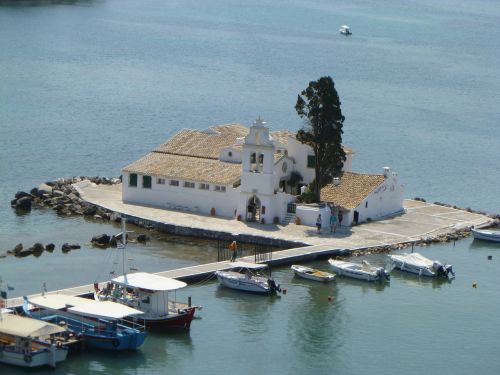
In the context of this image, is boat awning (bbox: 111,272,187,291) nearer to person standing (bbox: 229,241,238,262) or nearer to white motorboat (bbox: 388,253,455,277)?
person standing (bbox: 229,241,238,262)

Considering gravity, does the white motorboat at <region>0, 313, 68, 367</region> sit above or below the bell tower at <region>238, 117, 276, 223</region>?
below

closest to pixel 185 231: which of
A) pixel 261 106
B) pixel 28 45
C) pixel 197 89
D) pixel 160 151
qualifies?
pixel 160 151

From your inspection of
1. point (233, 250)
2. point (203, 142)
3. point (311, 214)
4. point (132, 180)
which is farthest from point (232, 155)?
point (233, 250)

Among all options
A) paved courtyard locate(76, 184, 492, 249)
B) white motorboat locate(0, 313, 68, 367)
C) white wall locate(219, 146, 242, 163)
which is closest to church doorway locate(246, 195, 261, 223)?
paved courtyard locate(76, 184, 492, 249)

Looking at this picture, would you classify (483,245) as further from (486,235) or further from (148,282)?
(148,282)

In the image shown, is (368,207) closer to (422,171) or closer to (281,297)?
(281,297)

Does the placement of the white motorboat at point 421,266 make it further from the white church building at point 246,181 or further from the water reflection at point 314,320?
the white church building at point 246,181
